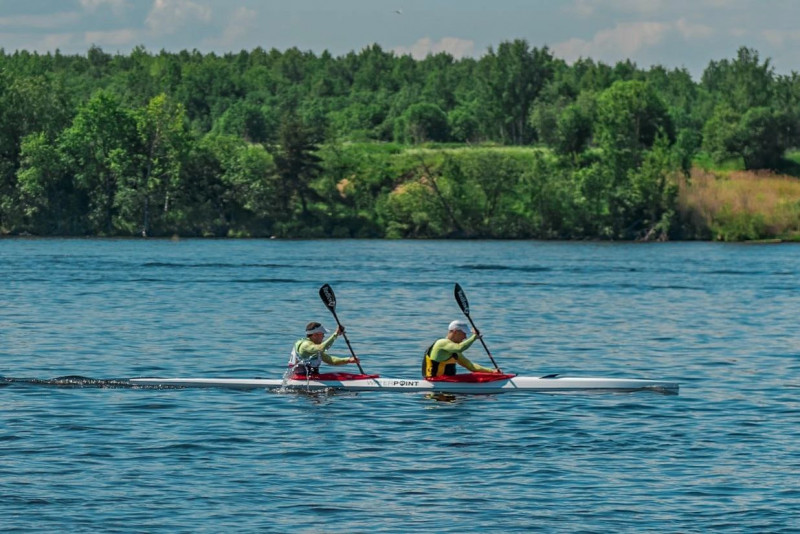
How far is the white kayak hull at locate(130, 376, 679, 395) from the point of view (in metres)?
31.4

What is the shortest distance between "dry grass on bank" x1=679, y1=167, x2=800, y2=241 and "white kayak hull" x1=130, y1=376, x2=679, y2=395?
322ft

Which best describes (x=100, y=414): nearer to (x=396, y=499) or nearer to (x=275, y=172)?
(x=396, y=499)

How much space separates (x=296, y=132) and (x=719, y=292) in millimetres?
75086

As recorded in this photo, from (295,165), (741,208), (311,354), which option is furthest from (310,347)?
(295,165)

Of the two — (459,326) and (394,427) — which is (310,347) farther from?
(394,427)

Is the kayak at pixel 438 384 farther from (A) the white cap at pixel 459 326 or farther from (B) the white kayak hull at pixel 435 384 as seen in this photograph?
(A) the white cap at pixel 459 326

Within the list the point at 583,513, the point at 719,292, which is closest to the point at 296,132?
the point at 719,292

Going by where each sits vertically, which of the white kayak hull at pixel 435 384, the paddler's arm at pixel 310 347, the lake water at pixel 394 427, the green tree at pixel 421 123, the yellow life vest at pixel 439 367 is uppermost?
the green tree at pixel 421 123

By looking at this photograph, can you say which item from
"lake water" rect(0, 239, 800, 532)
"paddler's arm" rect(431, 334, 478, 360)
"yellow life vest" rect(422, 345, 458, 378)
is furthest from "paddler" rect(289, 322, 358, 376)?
"paddler's arm" rect(431, 334, 478, 360)

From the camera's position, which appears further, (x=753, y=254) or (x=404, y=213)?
(x=404, y=213)

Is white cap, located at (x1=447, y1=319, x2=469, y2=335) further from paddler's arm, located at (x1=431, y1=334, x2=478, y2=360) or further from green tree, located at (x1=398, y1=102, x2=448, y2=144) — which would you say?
green tree, located at (x1=398, y1=102, x2=448, y2=144)

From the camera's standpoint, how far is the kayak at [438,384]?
1233 inches

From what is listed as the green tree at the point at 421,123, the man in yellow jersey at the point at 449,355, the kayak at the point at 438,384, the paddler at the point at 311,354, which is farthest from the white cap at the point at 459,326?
the green tree at the point at 421,123

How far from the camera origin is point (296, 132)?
458ft
